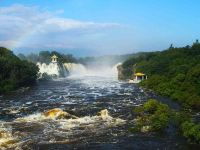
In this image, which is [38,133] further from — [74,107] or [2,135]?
[74,107]

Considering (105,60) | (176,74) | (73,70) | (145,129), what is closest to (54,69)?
(73,70)

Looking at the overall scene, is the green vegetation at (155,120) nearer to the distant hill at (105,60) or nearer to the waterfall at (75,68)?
the waterfall at (75,68)

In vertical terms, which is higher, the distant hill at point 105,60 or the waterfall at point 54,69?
the distant hill at point 105,60

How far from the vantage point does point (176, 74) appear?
6638 centimetres

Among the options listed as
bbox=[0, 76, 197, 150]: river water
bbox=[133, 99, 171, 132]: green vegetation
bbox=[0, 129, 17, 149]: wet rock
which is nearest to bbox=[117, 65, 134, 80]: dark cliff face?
bbox=[0, 76, 197, 150]: river water

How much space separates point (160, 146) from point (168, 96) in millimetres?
27860

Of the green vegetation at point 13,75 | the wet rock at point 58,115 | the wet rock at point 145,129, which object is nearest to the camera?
the wet rock at point 145,129

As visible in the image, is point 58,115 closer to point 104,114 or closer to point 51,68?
point 104,114

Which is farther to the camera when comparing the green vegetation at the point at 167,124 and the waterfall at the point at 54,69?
the waterfall at the point at 54,69

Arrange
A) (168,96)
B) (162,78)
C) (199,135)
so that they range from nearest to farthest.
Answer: (199,135) < (168,96) < (162,78)

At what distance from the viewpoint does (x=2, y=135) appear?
109 ft

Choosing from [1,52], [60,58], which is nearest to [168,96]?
[1,52]

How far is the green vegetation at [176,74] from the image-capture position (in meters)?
52.9

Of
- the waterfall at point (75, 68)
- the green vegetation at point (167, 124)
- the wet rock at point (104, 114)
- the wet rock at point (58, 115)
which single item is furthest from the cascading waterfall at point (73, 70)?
the green vegetation at point (167, 124)
